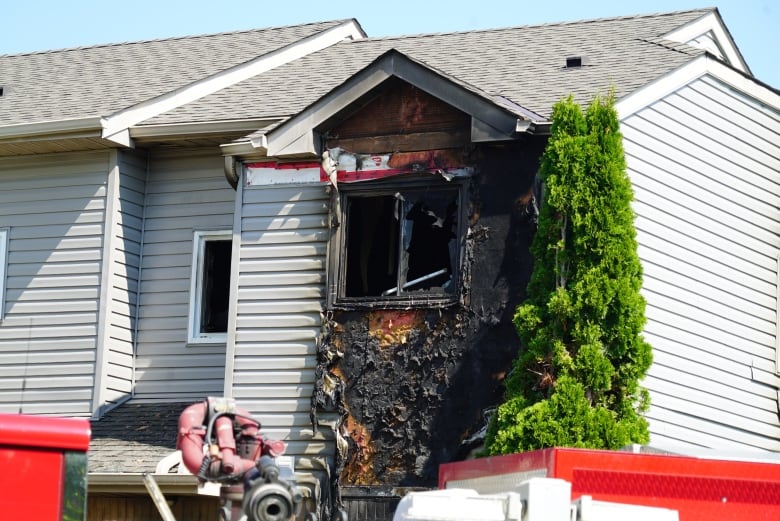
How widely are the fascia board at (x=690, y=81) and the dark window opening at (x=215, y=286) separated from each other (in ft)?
16.5

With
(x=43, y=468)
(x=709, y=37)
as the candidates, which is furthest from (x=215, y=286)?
(x=43, y=468)

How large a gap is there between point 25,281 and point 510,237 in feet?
19.7

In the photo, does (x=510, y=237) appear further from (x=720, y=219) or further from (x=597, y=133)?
(x=720, y=219)

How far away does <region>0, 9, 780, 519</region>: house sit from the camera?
43.1 ft

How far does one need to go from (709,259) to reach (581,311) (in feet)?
8.39

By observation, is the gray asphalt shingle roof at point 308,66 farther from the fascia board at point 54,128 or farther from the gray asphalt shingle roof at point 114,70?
the fascia board at point 54,128

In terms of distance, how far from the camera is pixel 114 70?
18094mm

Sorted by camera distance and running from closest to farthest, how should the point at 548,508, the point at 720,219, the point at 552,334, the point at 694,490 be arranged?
the point at 548,508
the point at 694,490
the point at 552,334
the point at 720,219

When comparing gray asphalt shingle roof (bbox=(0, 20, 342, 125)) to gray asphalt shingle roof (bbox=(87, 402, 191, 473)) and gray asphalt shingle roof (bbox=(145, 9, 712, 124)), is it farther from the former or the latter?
gray asphalt shingle roof (bbox=(87, 402, 191, 473))

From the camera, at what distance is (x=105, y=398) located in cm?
1504

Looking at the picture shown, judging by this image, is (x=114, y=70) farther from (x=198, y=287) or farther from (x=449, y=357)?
(x=449, y=357)

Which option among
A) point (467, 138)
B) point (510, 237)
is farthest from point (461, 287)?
point (467, 138)

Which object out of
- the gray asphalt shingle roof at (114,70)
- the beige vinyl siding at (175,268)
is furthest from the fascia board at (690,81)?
the gray asphalt shingle roof at (114,70)

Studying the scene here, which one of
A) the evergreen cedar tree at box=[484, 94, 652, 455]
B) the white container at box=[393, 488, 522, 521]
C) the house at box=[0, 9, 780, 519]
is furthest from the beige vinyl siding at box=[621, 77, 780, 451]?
the white container at box=[393, 488, 522, 521]
